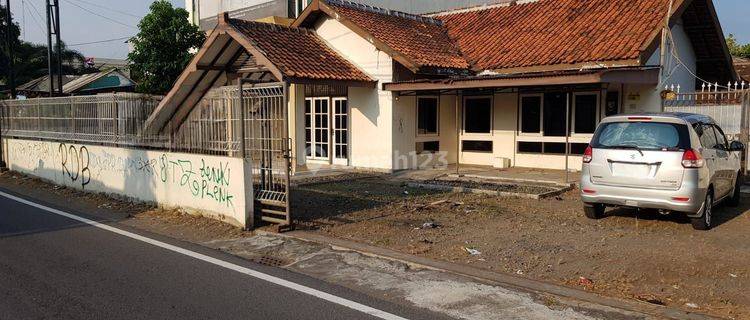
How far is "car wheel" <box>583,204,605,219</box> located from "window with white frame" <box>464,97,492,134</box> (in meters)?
8.42

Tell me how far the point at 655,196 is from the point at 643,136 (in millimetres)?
908

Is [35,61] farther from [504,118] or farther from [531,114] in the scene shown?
[531,114]

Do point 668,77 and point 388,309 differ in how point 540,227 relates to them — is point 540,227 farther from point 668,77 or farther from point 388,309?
point 668,77

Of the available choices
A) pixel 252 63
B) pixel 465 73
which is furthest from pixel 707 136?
A: pixel 252 63

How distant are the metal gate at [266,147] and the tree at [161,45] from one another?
574 inches

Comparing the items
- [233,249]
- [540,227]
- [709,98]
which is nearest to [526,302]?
[540,227]

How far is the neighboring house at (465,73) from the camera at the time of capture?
47.9ft

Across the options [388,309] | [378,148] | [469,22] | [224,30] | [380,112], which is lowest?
[388,309]

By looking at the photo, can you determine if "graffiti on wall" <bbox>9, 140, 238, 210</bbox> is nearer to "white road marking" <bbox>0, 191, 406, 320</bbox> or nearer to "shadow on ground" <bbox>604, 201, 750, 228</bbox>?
"white road marking" <bbox>0, 191, 406, 320</bbox>

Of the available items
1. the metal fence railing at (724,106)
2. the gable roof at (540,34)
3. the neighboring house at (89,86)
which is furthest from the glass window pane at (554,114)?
the neighboring house at (89,86)

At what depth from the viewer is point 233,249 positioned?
8.23 metres

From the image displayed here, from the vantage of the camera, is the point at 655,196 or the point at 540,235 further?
the point at 540,235

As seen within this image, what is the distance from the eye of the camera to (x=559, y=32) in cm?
1667

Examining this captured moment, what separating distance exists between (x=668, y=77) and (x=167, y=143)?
1238cm
